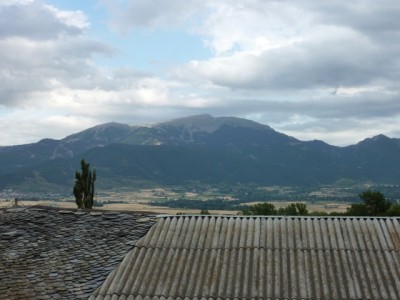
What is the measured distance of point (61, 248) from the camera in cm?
1577

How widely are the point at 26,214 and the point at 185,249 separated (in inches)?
269

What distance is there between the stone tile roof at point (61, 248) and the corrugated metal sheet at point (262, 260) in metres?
0.66

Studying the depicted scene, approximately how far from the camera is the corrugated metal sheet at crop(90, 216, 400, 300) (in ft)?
42.7

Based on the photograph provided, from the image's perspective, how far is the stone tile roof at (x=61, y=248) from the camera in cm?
1374

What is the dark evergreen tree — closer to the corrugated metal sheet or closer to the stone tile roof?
the stone tile roof

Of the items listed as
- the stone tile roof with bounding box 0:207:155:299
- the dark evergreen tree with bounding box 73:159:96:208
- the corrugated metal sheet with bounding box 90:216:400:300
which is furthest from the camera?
the dark evergreen tree with bounding box 73:159:96:208

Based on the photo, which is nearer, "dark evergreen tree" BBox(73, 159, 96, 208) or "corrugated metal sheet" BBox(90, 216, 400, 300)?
"corrugated metal sheet" BBox(90, 216, 400, 300)

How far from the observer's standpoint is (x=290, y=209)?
202 ft

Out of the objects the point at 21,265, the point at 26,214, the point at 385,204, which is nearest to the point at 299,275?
the point at 21,265

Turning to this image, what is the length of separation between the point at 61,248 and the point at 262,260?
6157 mm

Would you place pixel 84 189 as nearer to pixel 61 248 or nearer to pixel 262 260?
pixel 61 248

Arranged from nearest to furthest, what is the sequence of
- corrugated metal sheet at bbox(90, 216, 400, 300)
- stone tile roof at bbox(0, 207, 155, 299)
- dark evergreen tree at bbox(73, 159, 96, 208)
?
corrugated metal sheet at bbox(90, 216, 400, 300) → stone tile roof at bbox(0, 207, 155, 299) → dark evergreen tree at bbox(73, 159, 96, 208)

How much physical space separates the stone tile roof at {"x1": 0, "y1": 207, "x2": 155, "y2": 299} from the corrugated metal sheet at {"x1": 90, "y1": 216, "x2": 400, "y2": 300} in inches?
26.1

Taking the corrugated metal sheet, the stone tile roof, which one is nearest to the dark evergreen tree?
the stone tile roof
